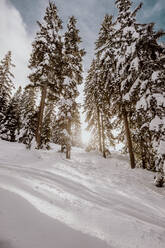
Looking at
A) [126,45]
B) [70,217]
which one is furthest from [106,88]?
[70,217]

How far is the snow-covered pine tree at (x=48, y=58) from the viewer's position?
42.5ft

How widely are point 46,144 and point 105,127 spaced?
10.6 m

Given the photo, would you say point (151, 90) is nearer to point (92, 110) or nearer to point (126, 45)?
point (126, 45)

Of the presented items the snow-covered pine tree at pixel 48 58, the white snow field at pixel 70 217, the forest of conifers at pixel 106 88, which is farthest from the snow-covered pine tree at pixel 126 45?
the snow-covered pine tree at pixel 48 58

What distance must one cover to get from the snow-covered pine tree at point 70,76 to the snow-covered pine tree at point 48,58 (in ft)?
2.57

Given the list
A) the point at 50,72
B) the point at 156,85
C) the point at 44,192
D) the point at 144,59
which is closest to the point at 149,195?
the point at 44,192

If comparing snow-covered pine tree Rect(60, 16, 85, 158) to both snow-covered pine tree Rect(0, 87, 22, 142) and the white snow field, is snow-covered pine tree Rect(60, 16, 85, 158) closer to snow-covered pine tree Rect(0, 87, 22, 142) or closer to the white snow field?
the white snow field

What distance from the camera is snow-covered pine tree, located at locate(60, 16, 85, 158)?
41.3 feet

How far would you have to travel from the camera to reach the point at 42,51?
43.7 ft

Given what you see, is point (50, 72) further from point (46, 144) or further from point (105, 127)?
point (46, 144)

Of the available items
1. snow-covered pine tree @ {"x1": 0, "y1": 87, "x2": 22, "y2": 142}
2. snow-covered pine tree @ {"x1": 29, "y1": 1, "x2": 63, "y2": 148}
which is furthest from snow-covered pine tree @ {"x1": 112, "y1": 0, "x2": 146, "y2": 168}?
snow-covered pine tree @ {"x1": 0, "y1": 87, "x2": 22, "y2": 142}

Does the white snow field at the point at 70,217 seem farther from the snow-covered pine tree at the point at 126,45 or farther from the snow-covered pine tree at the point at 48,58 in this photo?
the snow-covered pine tree at the point at 48,58

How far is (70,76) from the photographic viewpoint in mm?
13766

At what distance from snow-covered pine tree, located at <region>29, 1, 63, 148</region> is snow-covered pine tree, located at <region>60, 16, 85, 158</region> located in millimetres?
782
